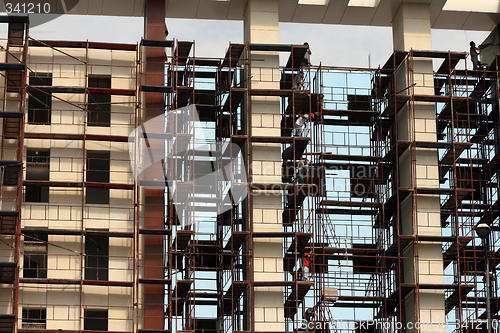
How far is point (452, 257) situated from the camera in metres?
56.1

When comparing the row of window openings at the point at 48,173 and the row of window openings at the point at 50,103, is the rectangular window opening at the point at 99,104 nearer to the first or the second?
the row of window openings at the point at 50,103

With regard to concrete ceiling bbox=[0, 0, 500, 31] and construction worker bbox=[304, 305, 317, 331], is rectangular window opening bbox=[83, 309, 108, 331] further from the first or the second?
concrete ceiling bbox=[0, 0, 500, 31]

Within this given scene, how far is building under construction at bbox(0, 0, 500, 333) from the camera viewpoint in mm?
51562

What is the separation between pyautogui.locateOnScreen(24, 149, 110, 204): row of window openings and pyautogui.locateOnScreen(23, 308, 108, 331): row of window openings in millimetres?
5681

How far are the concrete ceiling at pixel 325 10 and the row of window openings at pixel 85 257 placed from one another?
13744 millimetres

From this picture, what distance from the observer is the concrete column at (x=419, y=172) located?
53031mm

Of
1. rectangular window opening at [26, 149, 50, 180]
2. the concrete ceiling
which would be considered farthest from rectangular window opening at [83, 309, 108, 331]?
the concrete ceiling

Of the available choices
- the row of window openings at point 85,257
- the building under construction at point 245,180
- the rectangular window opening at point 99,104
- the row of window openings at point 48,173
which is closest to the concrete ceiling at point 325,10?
the building under construction at point 245,180

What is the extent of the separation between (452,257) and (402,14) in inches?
540

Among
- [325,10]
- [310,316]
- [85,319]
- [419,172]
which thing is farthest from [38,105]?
[419,172]

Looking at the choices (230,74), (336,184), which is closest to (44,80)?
(230,74)

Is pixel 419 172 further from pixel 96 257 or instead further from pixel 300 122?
pixel 96 257

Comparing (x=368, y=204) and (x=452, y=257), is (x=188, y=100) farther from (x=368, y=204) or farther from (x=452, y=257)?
(x=452, y=257)

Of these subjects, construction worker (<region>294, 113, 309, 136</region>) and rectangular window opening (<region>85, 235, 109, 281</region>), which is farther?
construction worker (<region>294, 113, 309, 136</region>)
